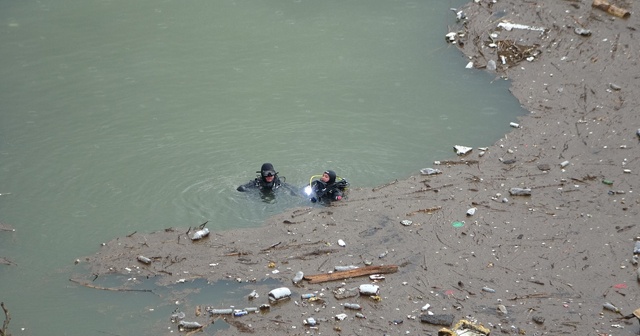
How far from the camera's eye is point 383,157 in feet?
38.0

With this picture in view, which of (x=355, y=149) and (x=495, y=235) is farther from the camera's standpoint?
(x=355, y=149)

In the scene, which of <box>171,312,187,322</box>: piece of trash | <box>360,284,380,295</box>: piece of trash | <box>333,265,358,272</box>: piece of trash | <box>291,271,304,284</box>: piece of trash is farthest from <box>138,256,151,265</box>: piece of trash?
<box>360,284,380,295</box>: piece of trash

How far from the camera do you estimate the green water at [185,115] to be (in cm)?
963

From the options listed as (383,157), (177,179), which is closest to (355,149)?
(383,157)

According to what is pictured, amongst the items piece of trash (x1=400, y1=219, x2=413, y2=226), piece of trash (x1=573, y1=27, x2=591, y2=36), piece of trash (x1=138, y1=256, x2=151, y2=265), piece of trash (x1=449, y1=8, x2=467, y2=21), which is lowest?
piece of trash (x1=138, y1=256, x2=151, y2=265)

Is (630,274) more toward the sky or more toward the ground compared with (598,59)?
more toward the ground

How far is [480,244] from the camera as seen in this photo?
9234 mm

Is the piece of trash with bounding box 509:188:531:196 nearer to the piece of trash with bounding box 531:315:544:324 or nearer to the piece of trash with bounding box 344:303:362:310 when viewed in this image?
the piece of trash with bounding box 531:315:544:324

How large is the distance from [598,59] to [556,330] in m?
7.44

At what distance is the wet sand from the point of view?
317 inches

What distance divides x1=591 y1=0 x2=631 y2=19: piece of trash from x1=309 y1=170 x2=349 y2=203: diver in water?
25.0 ft

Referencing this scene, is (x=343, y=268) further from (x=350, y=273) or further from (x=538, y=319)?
(x=538, y=319)

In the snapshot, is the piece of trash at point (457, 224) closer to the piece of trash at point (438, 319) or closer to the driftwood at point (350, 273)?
the driftwood at point (350, 273)

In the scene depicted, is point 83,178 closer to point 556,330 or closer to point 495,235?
point 495,235
